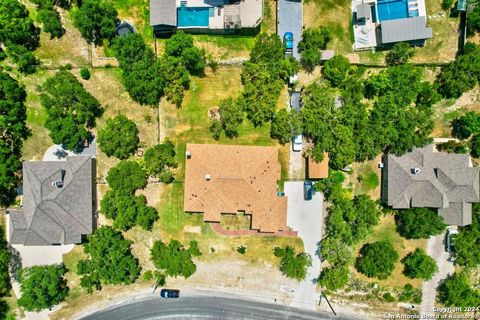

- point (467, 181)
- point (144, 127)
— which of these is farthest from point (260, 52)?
point (467, 181)

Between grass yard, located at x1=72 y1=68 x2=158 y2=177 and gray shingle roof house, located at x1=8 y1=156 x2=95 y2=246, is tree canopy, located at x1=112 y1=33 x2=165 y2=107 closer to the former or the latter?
grass yard, located at x1=72 y1=68 x2=158 y2=177

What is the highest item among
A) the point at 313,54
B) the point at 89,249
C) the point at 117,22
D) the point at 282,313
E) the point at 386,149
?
the point at 117,22

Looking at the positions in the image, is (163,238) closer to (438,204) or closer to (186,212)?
(186,212)

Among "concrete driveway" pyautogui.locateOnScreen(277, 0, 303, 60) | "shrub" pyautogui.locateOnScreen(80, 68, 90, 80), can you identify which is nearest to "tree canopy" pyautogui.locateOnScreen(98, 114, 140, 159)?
"shrub" pyautogui.locateOnScreen(80, 68, 90, 80)

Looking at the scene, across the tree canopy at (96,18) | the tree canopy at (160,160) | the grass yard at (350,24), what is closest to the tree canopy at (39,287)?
the tree canopy at (160,160)

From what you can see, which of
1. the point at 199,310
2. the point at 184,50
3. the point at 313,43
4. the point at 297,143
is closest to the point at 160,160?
the point at 184,50

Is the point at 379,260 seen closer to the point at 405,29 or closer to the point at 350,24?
the point at 405,29
